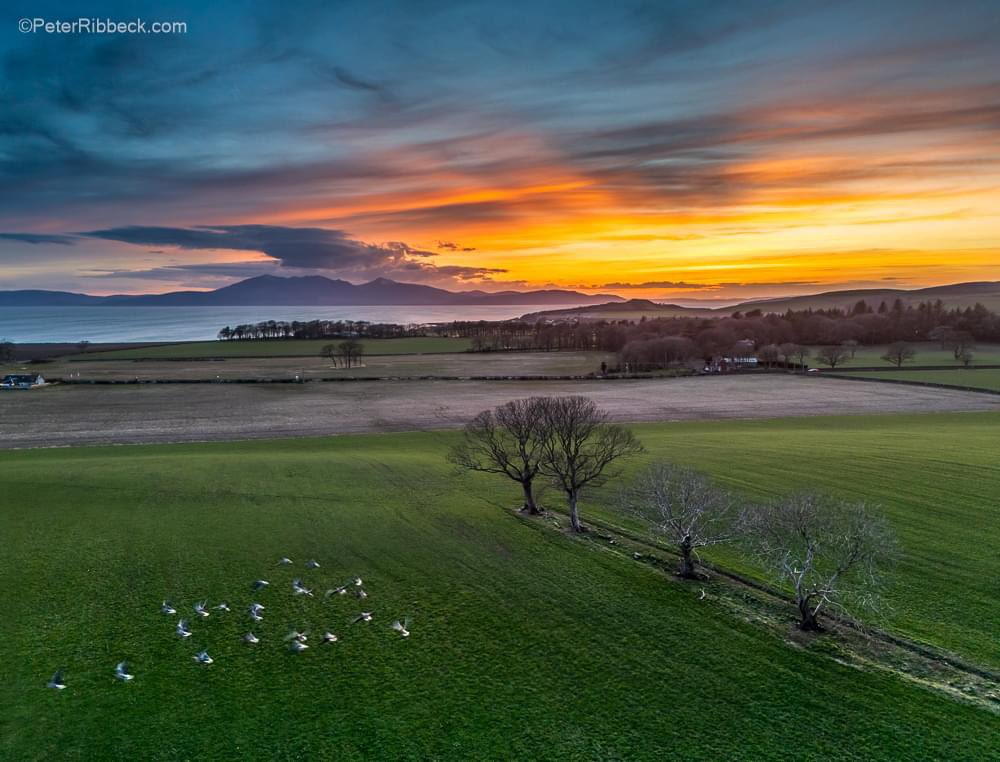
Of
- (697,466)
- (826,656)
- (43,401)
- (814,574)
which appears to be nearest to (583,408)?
(697,466)

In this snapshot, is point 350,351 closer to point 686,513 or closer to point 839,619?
point 686,513

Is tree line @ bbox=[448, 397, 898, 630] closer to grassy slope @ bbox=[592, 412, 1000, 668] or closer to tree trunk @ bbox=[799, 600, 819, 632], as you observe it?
tree trunk @ bbox=[799, 600, 819, 632]

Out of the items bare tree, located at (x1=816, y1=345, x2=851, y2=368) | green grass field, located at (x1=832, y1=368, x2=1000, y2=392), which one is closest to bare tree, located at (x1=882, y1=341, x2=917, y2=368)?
bare tree, located at (x1=816, y1=345, x2=851, y2=368)

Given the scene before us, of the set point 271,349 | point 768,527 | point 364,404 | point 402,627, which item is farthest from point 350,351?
point 768,527

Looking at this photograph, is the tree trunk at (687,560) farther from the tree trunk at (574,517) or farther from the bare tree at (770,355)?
the bare tree at (770,355)

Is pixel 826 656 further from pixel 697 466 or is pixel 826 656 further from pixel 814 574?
pixel 697 466

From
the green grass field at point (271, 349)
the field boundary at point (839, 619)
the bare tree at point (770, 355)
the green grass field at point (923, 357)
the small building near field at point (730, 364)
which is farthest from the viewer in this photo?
the green grass field at point (271, 349)

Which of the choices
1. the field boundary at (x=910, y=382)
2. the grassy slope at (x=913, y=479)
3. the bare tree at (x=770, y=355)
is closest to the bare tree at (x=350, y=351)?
the grassy slope at (x=913, y=479)
